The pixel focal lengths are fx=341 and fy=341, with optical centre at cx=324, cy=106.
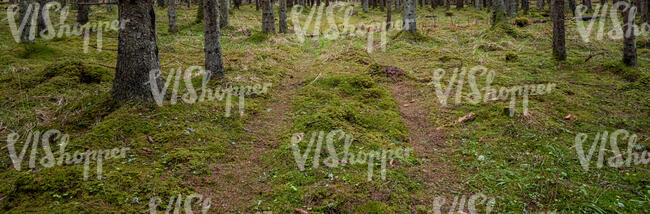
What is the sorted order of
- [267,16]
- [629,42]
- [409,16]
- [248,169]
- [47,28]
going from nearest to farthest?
1. [248,169]
2. [629,42]
3. [47,28]
4. [409,16]
5. [267,16]

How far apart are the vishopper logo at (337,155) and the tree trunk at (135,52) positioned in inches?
117

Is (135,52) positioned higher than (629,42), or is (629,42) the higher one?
(629,42)

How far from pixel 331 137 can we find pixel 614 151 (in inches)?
181

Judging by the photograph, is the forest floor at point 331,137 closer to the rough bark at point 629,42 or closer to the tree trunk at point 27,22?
the rough bark at point 629,42

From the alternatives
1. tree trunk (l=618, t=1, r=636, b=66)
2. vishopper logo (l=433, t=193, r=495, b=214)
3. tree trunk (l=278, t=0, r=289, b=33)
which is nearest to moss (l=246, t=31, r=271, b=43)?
tree trunk (l=278, t=0, r=289, b=33)

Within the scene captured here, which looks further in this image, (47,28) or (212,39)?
(47,28)

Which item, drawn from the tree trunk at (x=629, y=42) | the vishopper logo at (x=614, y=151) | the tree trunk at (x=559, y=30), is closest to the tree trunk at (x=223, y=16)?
the tree trunk at (x=559, y=30)

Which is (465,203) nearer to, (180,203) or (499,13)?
(180,203)

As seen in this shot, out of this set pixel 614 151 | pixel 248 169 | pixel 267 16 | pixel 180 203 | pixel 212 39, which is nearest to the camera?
pixel 180 203

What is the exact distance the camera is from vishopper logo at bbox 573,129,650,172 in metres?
5.20

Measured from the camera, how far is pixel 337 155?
557cm

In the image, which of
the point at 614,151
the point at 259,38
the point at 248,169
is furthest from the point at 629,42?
the point at 259,38

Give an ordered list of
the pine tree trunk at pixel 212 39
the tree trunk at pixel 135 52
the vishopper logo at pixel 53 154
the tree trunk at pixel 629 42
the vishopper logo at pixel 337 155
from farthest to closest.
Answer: the tree trunk at pixel 629 42, the pine tree trunk at pixel 212 39, the tree trunk at pixel 135 52, the vishopper logo at pixel 337 155, the vishopper logo at pixel 53 154

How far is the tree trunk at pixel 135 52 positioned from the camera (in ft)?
19.6
